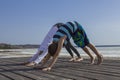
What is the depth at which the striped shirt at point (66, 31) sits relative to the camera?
588 centimetres

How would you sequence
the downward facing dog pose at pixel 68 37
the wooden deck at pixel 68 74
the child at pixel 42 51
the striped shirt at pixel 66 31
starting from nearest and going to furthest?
the wooden deck at pixel 68 74 < the downward facing dog pose at pixel 68 37 < the striped shirt at pixel 66 31 < the child at pixel 42 51

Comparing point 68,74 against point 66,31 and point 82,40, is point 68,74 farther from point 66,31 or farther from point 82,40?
point 82,40

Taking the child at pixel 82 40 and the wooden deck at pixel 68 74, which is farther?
the child at pixel 82 40

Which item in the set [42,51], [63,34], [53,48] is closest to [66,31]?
[63,34]

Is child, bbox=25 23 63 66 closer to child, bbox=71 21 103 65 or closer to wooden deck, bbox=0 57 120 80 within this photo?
child, bbox=71 21 103 65

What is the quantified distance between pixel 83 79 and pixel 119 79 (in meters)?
0.48

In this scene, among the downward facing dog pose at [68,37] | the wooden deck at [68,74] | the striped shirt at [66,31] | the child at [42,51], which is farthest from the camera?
the child at [42,51]

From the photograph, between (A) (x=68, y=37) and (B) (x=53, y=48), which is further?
(A) (x=68, y=37)

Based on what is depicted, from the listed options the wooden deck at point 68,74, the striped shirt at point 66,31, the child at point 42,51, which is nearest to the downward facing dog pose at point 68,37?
the striped shirt at point 66,31

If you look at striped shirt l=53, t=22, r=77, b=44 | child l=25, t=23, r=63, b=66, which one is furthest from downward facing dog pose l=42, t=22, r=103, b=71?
child l=25, t=23, r=63, b=66

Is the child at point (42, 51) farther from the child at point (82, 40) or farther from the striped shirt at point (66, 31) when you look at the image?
the striped shirt at point (66, 31)

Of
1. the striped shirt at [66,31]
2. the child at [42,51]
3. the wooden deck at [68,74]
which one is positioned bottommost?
the wooden deck at [68,74]

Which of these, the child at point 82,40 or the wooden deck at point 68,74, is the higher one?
the child at point 82,40

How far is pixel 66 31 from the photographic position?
19.6ft
